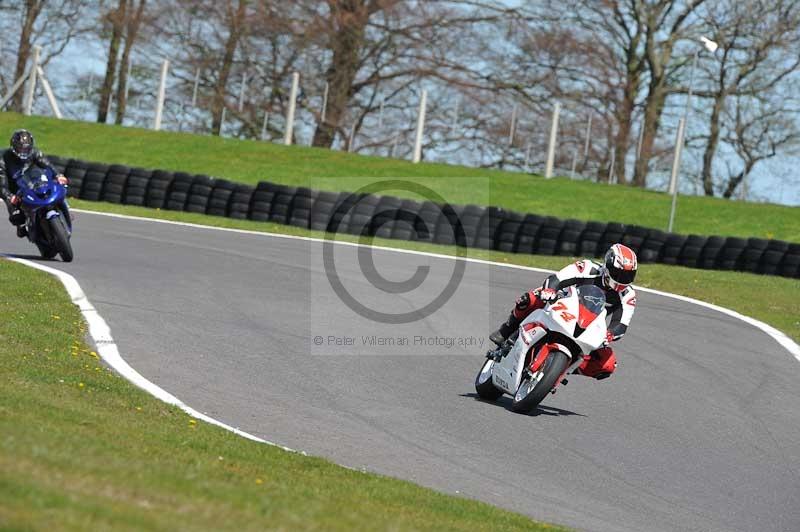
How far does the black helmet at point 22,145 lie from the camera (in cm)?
1533

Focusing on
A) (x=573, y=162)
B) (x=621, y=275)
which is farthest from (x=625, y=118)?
(x=621, y=275)

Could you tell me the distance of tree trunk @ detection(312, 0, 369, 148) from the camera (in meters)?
42.0

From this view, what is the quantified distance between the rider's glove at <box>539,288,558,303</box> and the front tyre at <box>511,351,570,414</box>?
40 centimetres

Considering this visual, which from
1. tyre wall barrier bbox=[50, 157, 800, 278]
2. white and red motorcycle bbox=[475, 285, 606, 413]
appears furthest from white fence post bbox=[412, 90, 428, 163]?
white and red motorcycle bbox=[475, 285, 606, 413]

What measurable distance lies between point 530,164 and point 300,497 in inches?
1175

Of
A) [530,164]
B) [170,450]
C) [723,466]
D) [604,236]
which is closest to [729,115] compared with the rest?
[530,164]

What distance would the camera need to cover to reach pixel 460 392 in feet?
35.9

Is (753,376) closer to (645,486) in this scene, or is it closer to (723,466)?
(723,466)

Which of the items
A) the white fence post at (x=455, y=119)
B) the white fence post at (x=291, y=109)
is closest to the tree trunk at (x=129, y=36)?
the white fence post at (x=291, y=109)

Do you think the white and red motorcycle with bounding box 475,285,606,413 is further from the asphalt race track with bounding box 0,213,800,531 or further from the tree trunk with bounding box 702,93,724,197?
the tree trunk with bounding box 702,93,724,197

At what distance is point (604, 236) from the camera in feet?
75.8

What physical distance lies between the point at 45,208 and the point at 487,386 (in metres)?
6.78

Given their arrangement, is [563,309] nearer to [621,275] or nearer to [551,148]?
[621,275]

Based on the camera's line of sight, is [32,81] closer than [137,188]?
No
